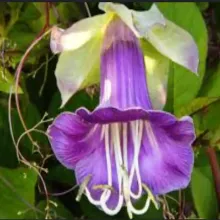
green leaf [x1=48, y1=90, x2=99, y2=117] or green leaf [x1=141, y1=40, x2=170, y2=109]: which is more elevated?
green leaf [x1=141, y1=40, x2=170, y2=109]

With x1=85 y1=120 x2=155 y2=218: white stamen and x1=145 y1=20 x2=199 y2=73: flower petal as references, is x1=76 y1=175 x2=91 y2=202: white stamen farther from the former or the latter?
x1=145 y1=20 x2=199 y2=73: flower petal

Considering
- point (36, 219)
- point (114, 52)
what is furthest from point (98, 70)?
point (36, 219)

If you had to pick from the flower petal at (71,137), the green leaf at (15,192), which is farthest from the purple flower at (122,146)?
the green leaf at (15,192)

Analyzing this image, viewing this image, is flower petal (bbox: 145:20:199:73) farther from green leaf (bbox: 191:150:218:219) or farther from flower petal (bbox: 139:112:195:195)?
green leaf (bbox: 191:150:218:219)

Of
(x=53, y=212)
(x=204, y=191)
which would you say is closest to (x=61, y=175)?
(x=53, y=212)

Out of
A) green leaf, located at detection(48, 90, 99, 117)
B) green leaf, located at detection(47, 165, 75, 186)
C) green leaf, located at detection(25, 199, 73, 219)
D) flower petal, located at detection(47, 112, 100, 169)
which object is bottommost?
green leaf, located at detection(25, 199, 73, 219)

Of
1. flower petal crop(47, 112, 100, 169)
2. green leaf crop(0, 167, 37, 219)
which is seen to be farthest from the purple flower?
green leaf crop(0, 167, 37, 219)

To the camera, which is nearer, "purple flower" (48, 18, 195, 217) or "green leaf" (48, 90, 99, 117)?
"purple flower" (48, 18, 195, 217)

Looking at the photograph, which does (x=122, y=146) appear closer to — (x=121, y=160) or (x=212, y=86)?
(x=121, y=160)
